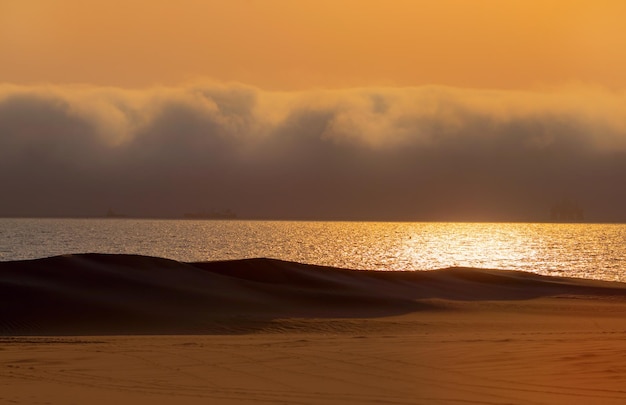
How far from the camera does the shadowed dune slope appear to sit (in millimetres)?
22969

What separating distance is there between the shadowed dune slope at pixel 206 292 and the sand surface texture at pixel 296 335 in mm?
63

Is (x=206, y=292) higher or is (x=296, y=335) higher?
(x=206, y=292)

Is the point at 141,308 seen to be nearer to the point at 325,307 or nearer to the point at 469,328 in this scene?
the point at 325,307

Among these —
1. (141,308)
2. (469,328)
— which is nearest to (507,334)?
(469,328)

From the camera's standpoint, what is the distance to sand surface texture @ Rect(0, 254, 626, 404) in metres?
11.7

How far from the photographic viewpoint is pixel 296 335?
19.3 meters

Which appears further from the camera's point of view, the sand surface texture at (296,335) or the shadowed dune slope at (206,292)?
the shadowed dune slope at (206,292)

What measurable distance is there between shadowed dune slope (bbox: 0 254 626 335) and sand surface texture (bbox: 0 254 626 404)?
0.06m

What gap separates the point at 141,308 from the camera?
80.5 feet

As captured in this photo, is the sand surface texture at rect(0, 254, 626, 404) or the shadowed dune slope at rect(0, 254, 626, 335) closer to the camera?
the sand surface texture at rect(0, 254, 626, 404)

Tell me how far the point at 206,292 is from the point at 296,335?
8604 millimetres

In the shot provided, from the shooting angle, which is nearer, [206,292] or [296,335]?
[296,335]

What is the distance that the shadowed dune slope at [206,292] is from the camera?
75.4 feet

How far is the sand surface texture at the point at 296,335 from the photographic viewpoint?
1173 centimetres
